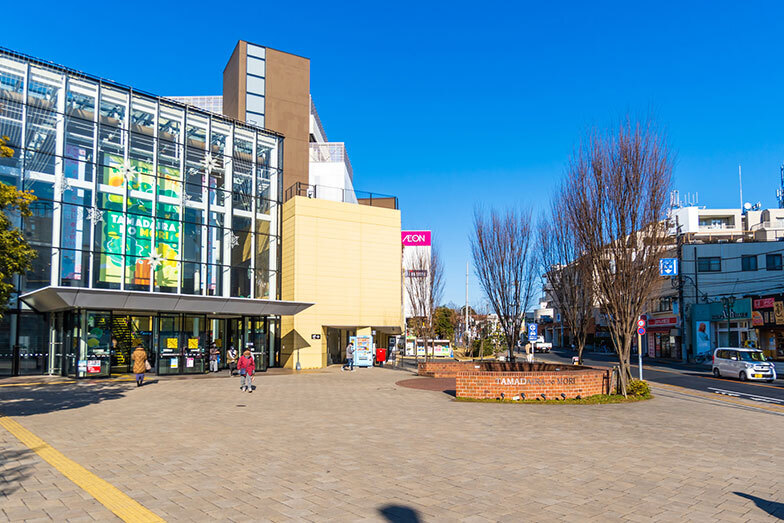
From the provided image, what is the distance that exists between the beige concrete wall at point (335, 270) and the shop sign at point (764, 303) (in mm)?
26814

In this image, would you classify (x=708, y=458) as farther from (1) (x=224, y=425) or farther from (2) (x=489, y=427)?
(1) (x=224, y=425)

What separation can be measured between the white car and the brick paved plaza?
40.9ft

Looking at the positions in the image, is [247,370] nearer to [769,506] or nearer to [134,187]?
[134,187]

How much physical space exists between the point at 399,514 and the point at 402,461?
2.69 metres

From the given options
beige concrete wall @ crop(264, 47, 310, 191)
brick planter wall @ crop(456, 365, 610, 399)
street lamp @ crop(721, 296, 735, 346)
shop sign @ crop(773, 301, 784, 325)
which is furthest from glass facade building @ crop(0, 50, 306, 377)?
street lamp @ crop(721, 296, 735, 346)

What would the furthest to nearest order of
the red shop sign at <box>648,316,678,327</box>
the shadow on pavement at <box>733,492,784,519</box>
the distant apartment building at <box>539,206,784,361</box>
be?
the red shop sign at <box>648,316,678,327</box>, the distant apartment building at <box>539,206,784,361</box>, the shadow on pavement at <box>733,492,784,519</box>

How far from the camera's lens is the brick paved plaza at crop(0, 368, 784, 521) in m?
6.44

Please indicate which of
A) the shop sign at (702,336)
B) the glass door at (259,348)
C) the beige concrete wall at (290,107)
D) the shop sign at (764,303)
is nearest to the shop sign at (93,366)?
the glass door at (259,348)

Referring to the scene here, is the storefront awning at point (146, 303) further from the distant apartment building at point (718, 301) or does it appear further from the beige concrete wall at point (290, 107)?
the distant apartment building at point (718, 301)

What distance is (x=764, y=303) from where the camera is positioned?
4122 centimetres

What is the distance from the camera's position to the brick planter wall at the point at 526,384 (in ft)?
56.2

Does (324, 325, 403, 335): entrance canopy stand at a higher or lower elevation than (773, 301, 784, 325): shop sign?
lower

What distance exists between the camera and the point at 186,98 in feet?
180

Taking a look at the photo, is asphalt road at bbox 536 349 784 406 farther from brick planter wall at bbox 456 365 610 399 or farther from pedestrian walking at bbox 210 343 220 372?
pedestrian walking at bbox 210 343 220 372
